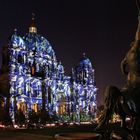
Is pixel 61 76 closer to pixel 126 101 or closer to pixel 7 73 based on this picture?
pixel 7 73

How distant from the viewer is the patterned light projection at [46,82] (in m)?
69.8

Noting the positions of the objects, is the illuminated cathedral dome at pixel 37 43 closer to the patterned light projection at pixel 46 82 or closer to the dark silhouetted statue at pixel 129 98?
the patterned light projection at pixel 46 82

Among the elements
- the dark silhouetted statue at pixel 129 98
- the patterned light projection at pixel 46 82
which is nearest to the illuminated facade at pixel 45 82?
the patterned light projection at pixel 46 82

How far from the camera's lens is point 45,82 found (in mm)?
78312

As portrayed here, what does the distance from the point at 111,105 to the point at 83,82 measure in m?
86.2

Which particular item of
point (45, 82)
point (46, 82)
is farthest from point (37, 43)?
point (45, 82)

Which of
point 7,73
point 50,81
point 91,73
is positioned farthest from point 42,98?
point 91,73

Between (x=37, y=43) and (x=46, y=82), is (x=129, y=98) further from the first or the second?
(x=37, y=43)

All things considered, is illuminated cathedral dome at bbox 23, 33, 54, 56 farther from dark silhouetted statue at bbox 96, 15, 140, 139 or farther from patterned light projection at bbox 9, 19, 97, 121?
dark silhouetted statue at bbox 96, 15, 140, 139

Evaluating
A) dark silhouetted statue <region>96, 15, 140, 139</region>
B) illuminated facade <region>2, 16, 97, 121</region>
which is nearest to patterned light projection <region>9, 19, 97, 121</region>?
illuminated facade <region>2, 16, 97, 121</region>

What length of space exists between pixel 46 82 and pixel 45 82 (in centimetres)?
47

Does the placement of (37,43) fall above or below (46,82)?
above

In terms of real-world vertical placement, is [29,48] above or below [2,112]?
above

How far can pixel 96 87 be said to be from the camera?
323ft
